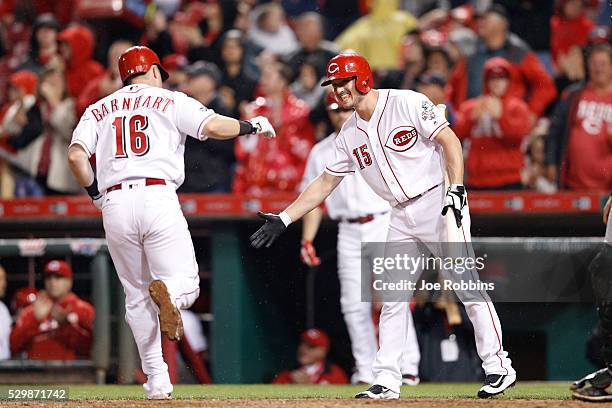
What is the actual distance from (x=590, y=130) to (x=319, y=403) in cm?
410

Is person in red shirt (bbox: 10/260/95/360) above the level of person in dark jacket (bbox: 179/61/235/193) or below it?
below

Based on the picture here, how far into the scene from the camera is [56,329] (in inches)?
340

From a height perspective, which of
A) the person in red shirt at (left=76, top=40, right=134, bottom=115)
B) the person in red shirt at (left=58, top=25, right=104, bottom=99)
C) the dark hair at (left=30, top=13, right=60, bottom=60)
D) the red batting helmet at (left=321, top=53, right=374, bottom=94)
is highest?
the dark hair at (left=30, top=13, right=60, bottom=60)

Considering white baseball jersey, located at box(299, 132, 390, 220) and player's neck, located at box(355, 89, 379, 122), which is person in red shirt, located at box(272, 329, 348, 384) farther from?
player's neck, located at box(355, 89, 379, 122)

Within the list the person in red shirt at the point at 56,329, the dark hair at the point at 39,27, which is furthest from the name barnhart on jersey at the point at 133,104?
the dark hair at the point at 39,27

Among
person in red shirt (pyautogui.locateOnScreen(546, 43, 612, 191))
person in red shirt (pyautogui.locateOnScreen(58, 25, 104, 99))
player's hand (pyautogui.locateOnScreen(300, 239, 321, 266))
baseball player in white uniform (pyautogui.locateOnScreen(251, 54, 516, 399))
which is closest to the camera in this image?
baseball player in white uniform (pyautogui.locateOnScreen(251, 54, 516, 399))

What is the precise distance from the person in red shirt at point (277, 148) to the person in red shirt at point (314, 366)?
1217 millimetres

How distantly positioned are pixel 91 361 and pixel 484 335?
11.1 feet

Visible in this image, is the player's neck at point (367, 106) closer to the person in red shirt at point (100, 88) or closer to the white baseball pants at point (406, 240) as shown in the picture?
the white baseball pants at point (406, 240)

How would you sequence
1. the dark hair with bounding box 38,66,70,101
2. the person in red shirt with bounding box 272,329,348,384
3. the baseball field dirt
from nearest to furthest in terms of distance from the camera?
the baseball field dirt → the person in red shirt with bounding box 272,329,348,384 → the dark hair with bounding box 38,66,70,101

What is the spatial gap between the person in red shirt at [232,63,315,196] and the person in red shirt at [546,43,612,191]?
2.02 m

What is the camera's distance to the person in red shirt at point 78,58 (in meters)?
11.1

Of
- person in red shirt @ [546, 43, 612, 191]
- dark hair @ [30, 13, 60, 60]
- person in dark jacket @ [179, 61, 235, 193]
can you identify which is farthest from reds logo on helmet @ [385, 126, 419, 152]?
dark hair @ [30, 13, 60, 60]

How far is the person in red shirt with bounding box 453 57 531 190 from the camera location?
905 cm
